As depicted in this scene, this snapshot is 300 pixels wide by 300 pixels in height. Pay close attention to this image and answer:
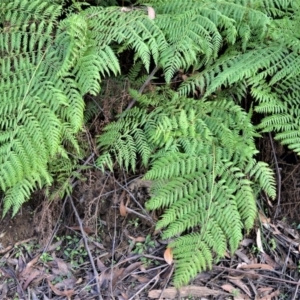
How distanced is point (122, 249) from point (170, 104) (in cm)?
110

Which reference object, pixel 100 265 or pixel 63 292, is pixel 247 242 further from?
pixel 63 292

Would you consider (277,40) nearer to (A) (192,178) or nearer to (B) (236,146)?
(B) (236,146)

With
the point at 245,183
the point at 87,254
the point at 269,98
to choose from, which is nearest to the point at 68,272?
the point at 87,254

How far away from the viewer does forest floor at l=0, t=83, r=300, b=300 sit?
3146mm

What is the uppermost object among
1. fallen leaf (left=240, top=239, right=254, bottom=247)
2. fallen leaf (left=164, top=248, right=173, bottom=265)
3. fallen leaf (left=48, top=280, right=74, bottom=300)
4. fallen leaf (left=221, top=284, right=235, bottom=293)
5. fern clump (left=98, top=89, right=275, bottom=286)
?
fern clump (left=98, top=89, right=275, bottom=286)

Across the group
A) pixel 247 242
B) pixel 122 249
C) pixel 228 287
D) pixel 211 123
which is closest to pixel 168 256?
pixel 122 249

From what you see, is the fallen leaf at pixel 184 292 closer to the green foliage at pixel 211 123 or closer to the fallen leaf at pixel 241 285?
the fallen leaf at pixel 241 285

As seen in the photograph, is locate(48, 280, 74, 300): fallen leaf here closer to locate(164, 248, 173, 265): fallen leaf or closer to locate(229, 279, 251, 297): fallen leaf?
locate(164, 248, 173, 265): fallen leaf

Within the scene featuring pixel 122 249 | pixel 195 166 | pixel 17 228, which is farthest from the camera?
pixel 17 228

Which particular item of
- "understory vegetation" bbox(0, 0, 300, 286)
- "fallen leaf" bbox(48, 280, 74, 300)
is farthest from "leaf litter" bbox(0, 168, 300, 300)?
"understory vegetation" bbox(0, 0, 300, 286)

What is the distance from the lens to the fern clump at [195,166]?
2.96m

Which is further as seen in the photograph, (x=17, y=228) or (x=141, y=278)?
(x=17, y=228)

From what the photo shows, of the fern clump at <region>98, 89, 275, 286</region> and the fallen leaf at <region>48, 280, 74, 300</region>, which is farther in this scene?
the fallen leaf at <region>48, 280, 74, 300</region>

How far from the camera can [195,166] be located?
3068mm
